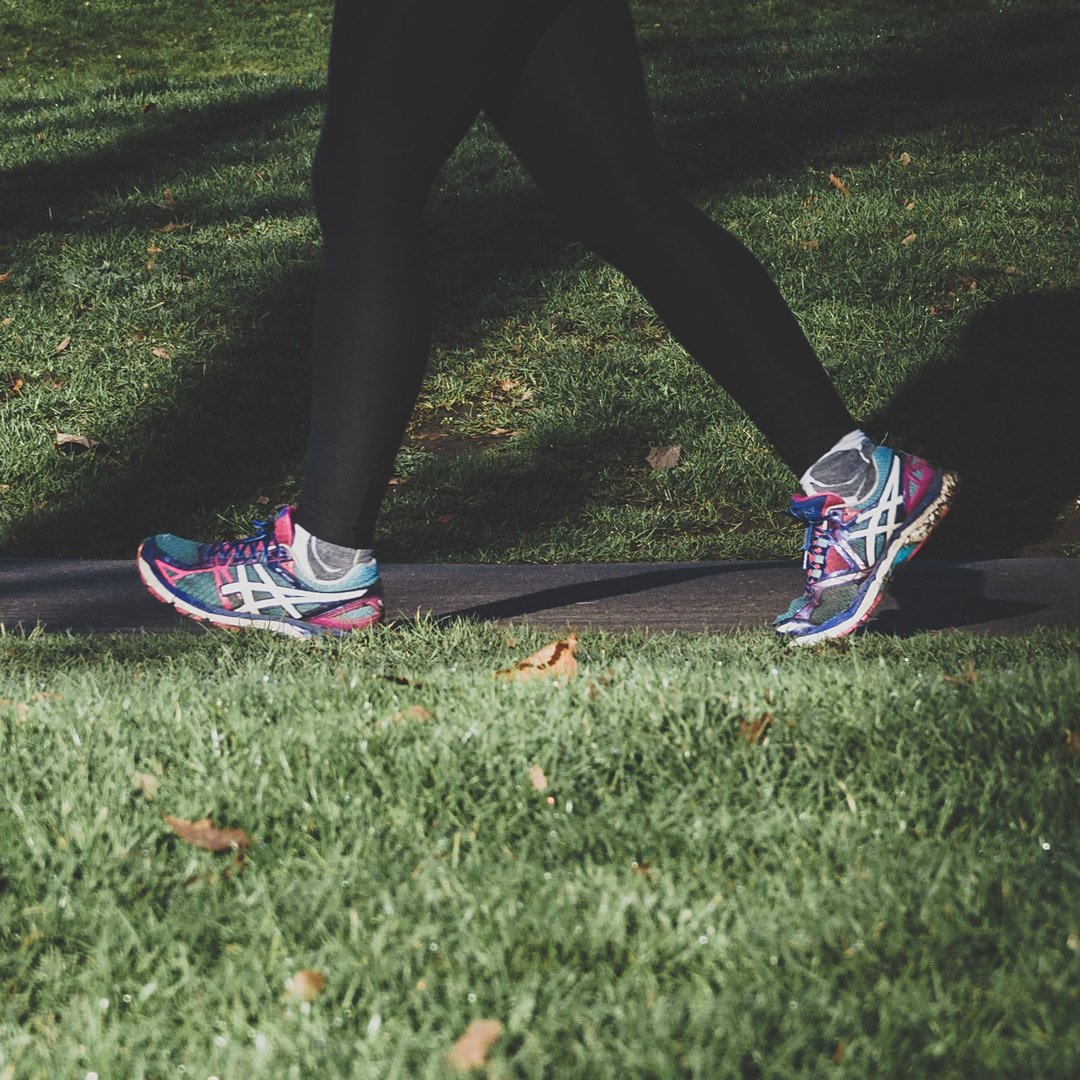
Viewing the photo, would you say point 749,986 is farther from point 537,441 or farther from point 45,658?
point 537,441

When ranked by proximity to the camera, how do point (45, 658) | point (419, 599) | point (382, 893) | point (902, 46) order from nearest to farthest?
point (382, 893), point (45, 658), point (419, 599), point (902, 46)

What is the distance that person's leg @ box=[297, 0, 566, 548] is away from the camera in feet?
7.35

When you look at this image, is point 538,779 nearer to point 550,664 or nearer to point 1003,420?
point 550,664

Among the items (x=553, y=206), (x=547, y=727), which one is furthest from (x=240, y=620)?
(x=553, y=206)

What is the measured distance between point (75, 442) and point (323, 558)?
3.08 m

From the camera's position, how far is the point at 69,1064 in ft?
4.47

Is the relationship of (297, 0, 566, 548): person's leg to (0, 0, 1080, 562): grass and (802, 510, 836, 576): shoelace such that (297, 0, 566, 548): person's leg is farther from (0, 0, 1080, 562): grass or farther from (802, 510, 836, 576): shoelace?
(0, 0, 1080, 562): grass

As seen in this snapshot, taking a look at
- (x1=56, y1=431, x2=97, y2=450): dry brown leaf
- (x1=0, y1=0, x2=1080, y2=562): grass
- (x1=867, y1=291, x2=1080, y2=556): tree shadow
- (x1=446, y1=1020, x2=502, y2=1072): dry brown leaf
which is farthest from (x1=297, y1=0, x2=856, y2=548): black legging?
(x1=56, y1=431, x2=97, y2=450): dry brown leaf

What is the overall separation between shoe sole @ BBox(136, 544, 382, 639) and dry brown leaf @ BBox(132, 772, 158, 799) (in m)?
0.79

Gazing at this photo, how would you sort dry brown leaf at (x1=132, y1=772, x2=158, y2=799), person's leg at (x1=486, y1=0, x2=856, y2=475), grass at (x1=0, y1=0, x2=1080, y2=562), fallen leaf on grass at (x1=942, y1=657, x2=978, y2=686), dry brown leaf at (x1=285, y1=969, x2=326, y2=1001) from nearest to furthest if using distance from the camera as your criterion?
dry brown leaf at (x1=285, y1=969, x2=326, y2=1001) < dry brown leaf at (x1=132, y1=772, x2=158, y2=799) < fallen leaf on grass at (x1=942, y1=657, x2=978, y2=686) < person's leg at (x1=486, y1=0, x2=856, y2=475) < grass at (x1=0, y1=0, x2=1080, y2=562)

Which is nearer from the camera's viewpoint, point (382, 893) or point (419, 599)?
point (382, 893)

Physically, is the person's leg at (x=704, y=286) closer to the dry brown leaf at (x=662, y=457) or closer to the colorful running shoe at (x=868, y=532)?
the colorful running shoe at (x=868, y=532)

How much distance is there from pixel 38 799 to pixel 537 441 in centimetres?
341

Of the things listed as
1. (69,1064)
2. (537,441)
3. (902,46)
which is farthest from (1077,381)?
(902,46)
